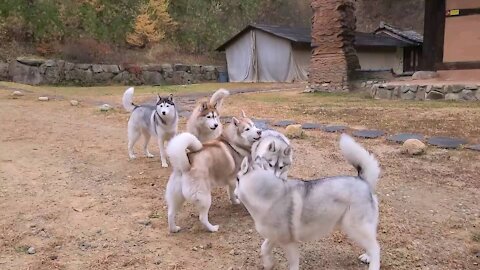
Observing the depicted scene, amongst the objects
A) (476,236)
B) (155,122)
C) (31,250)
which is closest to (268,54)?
(155,122)

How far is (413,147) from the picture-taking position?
221 inches

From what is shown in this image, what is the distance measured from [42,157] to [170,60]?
20181mm

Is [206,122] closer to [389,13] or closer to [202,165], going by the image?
[202,165]

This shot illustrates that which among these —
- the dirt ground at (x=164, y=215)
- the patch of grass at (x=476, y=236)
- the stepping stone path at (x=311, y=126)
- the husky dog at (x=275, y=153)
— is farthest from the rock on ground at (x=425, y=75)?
the husky dog at (x=275, y=153)

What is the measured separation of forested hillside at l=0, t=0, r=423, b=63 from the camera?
2184 cm

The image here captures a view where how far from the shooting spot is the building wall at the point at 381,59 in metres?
24.6

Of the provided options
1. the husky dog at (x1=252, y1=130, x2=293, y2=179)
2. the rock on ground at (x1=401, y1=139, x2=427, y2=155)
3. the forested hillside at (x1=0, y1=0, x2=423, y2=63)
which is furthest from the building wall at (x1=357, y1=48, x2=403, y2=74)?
the husky dog at (x1=252, y1=130, x2=293, y2=179)

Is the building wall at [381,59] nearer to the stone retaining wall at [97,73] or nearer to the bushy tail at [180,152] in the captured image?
the stone retaining wall at [97,73]

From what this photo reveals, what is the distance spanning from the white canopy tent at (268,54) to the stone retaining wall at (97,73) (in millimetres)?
1718

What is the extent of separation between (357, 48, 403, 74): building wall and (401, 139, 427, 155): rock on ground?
1914cm

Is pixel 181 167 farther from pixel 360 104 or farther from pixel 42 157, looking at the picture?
pixel 360 104

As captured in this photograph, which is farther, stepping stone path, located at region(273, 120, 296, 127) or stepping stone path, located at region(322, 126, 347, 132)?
stepping stone path, located at region(273, 120, 296, 127)

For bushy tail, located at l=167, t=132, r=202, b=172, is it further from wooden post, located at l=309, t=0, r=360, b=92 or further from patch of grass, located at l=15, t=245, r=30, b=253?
wooden post, located at l=309, t=0, r=360, b=92

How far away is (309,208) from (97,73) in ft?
69.1
